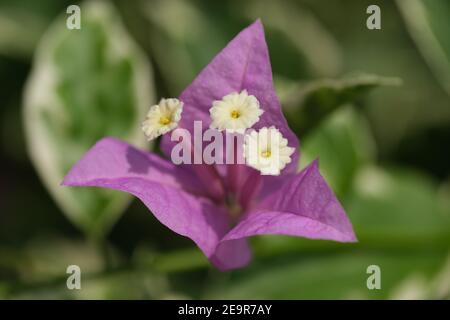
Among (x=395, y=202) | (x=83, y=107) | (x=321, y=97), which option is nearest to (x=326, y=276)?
(x=395, y=202)

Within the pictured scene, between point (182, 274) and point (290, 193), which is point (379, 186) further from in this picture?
point (290, 193)

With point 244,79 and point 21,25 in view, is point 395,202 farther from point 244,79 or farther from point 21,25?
point 21,25

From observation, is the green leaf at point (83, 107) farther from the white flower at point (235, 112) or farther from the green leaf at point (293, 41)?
the white flower at point (235, 112)

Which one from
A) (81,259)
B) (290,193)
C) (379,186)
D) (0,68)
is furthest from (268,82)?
(0,68)

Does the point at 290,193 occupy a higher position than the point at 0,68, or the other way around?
the point at 0,68

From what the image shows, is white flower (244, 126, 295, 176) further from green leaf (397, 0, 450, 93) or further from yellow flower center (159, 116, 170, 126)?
green leaf (397, 0, 450, 93)

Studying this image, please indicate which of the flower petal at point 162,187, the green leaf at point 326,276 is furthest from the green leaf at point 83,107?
the flower petal at point 162,187

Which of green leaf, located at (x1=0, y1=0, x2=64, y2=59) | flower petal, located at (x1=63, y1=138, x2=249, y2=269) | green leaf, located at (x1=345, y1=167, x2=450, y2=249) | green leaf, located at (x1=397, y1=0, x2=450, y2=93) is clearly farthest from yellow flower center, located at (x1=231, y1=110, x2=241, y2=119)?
green leaf, located at (x1=0, y1=0, x2=64, y2=59)
